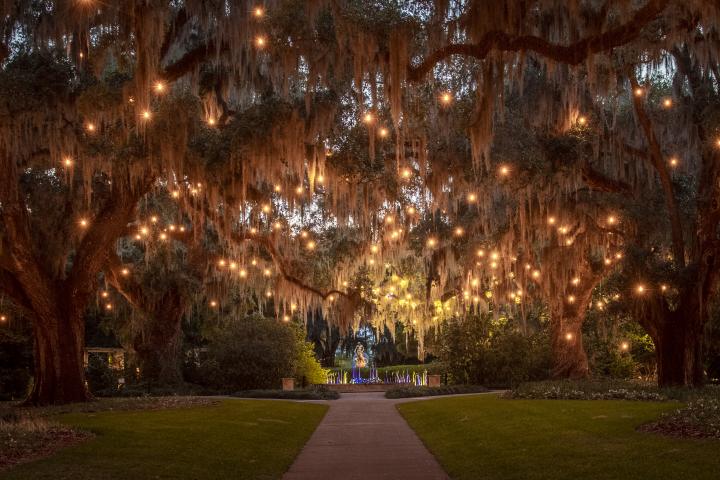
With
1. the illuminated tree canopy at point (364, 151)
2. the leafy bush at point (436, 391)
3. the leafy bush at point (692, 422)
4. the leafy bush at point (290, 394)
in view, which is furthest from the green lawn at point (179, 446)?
the leafy bush at point (436, 391)

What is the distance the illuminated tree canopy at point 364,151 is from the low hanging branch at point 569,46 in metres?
0.03

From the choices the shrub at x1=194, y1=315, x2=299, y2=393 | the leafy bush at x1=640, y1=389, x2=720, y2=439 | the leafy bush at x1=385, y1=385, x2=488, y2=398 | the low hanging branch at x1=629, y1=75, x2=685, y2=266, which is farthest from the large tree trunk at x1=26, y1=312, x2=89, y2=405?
the low hanging branch at x1=629, y1=75, x2=685, y2=266

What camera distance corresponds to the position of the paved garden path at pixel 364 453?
1001cm

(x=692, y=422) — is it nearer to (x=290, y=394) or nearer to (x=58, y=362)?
(x=58, y=362)

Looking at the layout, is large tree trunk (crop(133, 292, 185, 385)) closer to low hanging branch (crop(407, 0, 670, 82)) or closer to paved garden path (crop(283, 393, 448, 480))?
paved garden path (crop(283, 393, 448, 480))

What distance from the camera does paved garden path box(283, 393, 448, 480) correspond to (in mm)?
10008

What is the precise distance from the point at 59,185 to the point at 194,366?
14248mm

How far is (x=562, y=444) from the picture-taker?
37.3 ft

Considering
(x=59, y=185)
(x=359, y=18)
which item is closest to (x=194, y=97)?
(x=359, y=18)

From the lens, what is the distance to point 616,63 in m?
16.3

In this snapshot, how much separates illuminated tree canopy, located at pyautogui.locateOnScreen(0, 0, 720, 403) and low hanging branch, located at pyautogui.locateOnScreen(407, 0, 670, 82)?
1.2 inches

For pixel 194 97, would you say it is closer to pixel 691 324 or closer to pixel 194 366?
pixel 691 324

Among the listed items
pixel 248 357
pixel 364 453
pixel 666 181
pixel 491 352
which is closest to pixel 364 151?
pixel 666 181

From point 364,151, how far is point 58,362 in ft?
33.8
